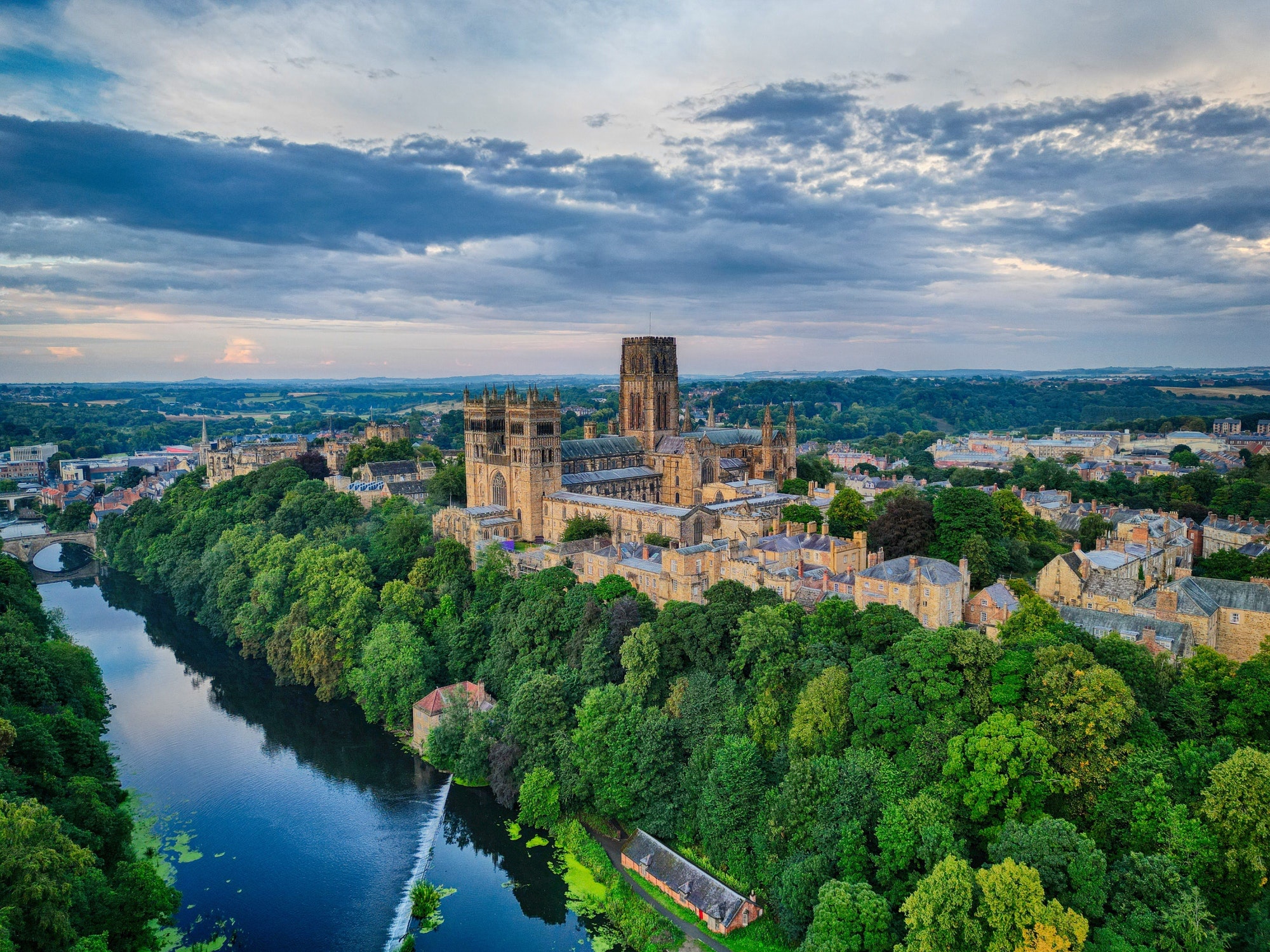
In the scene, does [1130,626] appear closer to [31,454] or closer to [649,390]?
[649,390]

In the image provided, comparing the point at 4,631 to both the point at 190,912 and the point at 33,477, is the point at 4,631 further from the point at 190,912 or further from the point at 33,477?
the point at 33,477

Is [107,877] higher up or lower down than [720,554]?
lower down

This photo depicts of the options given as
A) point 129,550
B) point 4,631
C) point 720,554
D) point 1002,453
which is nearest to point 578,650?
point 720,554

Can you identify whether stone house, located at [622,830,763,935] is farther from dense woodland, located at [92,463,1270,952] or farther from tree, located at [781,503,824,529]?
tree, located at [781,503,824,529]

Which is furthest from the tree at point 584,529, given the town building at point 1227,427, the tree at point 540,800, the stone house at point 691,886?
the town building at point 1227,427

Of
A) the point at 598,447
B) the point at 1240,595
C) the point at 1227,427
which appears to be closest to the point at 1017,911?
the point at 1240,595

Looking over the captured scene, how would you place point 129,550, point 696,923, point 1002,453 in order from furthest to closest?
point 1002,453
point 129,550
point 696,923
